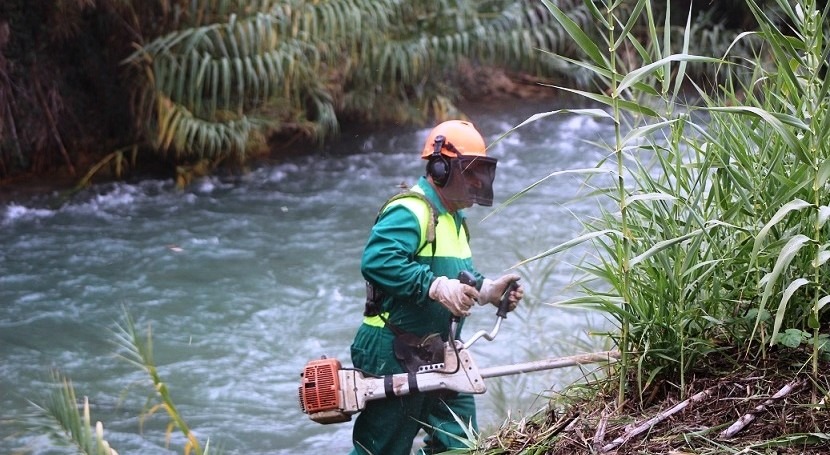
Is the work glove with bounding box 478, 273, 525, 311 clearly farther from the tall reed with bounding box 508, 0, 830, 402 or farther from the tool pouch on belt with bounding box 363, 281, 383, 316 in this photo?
the tall reed with bounding box 508, 0, 830, 402

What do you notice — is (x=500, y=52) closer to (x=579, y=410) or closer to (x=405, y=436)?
(x=405, y=436)

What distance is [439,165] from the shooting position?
3707 mm

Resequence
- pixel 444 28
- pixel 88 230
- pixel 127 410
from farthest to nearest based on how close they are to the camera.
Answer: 1. pixel 444 28
2. pixel 88 230
3. pixel 127 410

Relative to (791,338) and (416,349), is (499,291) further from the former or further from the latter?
(791,338)

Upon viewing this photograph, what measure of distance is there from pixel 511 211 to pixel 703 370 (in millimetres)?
6392

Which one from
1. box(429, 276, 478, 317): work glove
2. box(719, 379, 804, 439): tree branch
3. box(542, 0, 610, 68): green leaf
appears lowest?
box(429, 276, 478, 317): work glove

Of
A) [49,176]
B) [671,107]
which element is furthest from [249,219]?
[671,107]

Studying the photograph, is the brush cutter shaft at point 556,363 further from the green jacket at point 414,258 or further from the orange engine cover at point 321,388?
the orange engine cover at point 321,388

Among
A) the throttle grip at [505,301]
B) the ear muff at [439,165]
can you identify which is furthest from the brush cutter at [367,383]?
the ear muff at [439,165]

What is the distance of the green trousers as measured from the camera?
369 cm

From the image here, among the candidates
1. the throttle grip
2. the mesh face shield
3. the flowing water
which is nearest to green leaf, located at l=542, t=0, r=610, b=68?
the mesh face shield

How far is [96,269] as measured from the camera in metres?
7.91

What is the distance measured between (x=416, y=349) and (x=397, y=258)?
0.40 m

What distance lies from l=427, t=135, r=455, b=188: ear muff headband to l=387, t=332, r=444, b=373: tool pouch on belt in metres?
0.55
